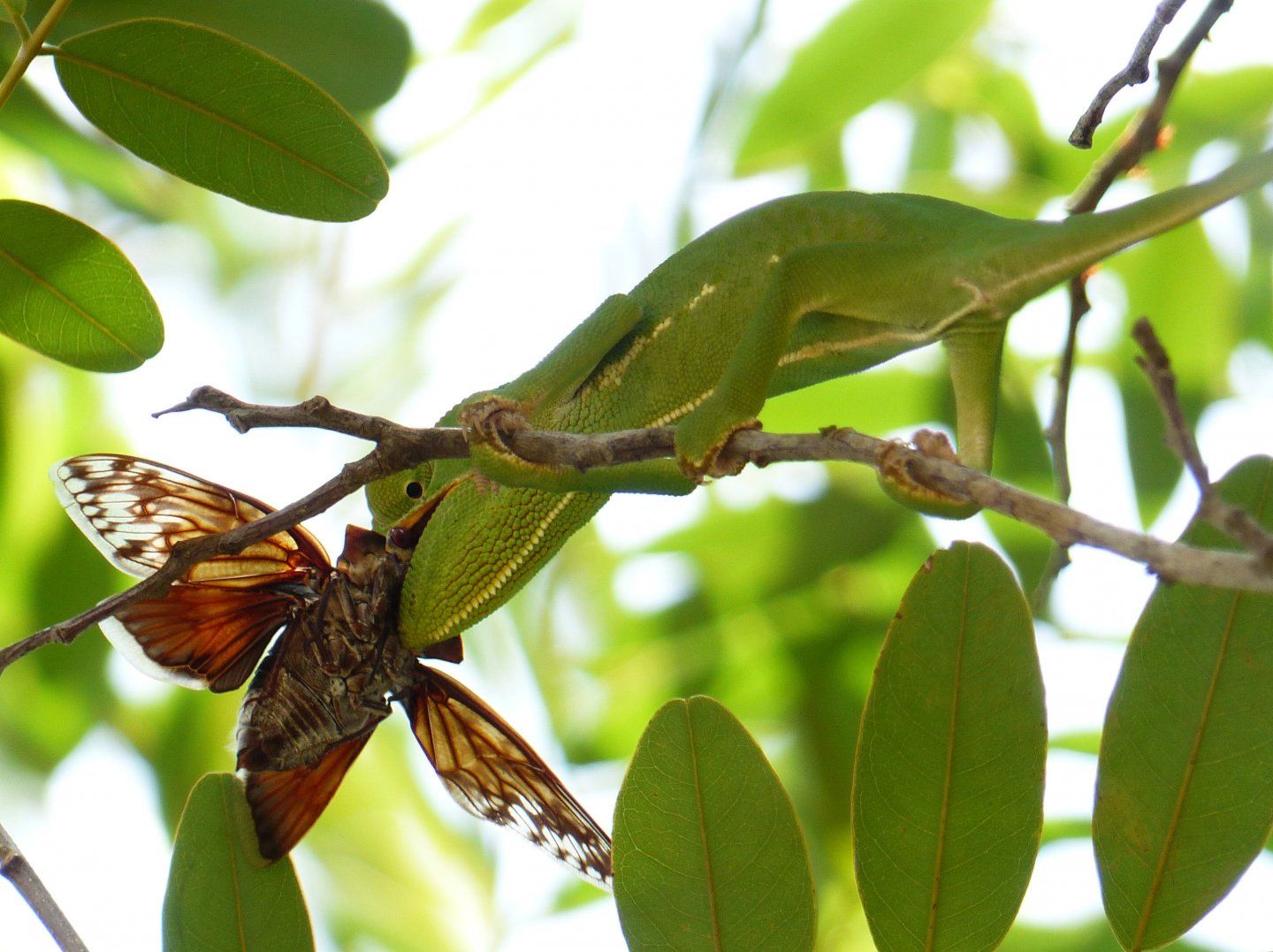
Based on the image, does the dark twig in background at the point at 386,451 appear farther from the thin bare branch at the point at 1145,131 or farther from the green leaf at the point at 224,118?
the thin bare branch at the point at 1145,131

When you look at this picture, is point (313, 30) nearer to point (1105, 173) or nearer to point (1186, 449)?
point (1105, 173)

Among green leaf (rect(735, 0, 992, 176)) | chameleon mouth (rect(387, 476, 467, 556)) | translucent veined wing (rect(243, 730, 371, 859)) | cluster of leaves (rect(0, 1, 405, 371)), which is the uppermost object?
green leaf (rect(735, 0, 992, 176))

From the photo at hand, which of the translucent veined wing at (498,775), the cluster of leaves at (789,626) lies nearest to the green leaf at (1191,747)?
the cluster of leaves at (789,626)

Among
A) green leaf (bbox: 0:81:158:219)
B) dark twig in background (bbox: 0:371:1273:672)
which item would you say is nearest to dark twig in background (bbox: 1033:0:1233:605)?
dark twig in background (bbox: 0:371:1273:672)

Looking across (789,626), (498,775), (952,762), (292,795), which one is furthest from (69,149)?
(952,762)

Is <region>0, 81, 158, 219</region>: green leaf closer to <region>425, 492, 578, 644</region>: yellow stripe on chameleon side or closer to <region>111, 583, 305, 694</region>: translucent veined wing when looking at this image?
<region>111, 583, 305, 694</region>: translucent veined wing

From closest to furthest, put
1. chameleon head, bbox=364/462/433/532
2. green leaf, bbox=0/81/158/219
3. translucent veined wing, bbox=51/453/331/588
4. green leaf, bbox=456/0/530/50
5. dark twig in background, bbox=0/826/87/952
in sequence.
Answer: dark twig in background, bbox=0/826/87/952 < translucent veined wing, bbox=51/453/331/588 < chameleon head, bbox=364/462/433/532 < green leaf, bbox=0/81/158/219 < green leaf, bbox=456/0/530/50

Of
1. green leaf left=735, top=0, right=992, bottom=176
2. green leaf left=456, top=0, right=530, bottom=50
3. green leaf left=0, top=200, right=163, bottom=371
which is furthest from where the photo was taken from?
green leaf left=456, top=0, right=530, bottom=50
